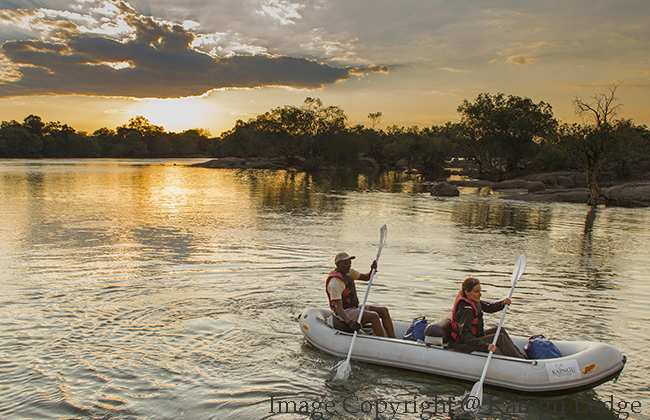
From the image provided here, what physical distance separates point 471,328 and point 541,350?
954 millimetres

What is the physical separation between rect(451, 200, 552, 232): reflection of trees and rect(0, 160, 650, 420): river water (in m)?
0.63

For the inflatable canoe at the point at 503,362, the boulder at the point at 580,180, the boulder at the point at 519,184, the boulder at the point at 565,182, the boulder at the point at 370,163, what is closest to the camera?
the inflatable canoe at the point at 503,362

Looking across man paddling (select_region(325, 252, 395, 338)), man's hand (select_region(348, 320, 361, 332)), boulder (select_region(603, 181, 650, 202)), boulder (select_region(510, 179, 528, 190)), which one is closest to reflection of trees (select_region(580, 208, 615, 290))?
man paddling (select_region(325, 252, 395, 338))

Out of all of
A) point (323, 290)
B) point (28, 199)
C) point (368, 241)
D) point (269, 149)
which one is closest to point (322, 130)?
point (269, 149)

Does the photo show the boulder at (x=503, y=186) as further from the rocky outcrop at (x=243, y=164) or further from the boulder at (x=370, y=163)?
the boulder at (x=370, y=163)

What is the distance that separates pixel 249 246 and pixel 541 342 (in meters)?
9.71

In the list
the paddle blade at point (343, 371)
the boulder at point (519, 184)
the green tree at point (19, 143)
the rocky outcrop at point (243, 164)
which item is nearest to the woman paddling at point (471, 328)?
→ the paddle blade at point (343, 371)

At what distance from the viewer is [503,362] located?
5.91 m

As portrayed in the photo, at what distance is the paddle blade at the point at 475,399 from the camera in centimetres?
566

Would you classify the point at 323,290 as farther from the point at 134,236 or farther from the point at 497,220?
the point at 497,220

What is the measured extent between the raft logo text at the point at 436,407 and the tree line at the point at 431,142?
89.5 feet

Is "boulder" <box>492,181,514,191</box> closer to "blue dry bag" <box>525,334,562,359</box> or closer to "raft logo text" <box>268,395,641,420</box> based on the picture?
"blue dry bag" <box>525,334,562,359</box>

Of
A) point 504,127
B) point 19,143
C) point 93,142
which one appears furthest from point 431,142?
point 93,142

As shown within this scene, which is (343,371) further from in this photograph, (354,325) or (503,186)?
(503,186)
